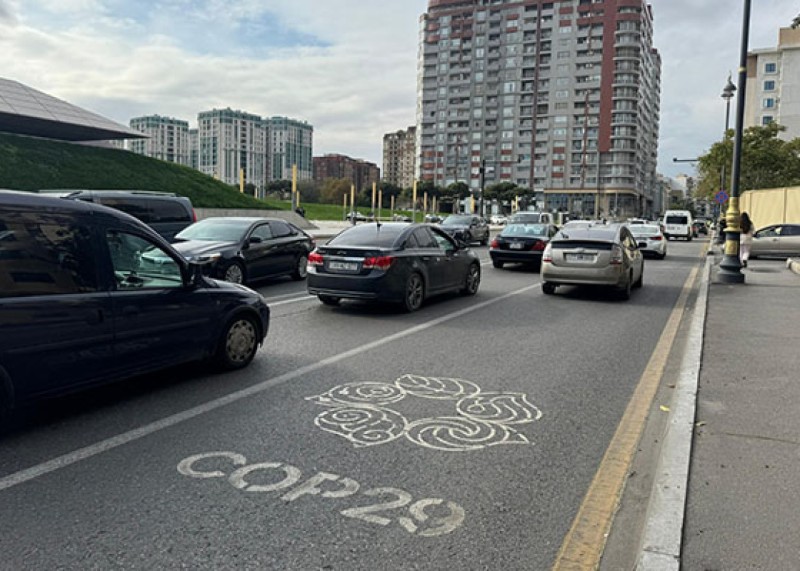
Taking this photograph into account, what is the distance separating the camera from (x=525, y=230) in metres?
20.0

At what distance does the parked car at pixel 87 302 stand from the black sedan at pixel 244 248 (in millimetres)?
6087

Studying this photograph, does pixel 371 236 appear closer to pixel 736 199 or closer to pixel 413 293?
pixel 413 293

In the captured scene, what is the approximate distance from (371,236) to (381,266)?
898mm

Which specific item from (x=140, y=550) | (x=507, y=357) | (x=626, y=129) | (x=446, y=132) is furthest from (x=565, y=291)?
(x=446, y=132)

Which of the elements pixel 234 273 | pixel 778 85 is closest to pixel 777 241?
pixel 234 273

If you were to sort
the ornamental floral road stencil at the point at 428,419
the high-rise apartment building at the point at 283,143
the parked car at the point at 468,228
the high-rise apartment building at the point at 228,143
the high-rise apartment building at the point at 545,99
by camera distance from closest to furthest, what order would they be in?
the ornamental floral road stencil at the point at 428,419
the parked car at the point at 468,228
the high-rise apartment building at the point at 228,143
the high-rise apartment building at the point at 545,99
the high-rise apartment building at the point at 283,143

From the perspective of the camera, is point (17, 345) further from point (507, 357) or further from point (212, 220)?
point (212, 220)

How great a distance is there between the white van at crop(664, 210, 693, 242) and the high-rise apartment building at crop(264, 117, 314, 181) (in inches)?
3778

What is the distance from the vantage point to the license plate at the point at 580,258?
13148mm

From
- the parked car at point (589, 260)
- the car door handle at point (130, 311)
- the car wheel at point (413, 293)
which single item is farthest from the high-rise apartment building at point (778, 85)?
the car door handle at point (130, 311)

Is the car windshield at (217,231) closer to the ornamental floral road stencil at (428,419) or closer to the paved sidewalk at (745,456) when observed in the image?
the ornamental floral road stencil at (428,419)

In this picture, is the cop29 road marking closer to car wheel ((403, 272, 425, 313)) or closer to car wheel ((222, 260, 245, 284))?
car wheel ((403, 272, 425, 313))

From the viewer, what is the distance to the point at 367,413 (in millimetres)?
5387

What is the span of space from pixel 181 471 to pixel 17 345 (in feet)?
4.72
